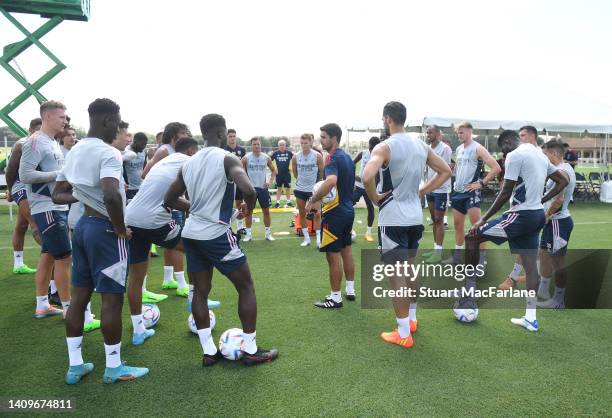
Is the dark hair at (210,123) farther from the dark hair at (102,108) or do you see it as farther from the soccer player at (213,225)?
the dark hair at (102,108)

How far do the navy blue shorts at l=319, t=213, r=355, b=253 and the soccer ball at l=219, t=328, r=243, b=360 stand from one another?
61.2 inches

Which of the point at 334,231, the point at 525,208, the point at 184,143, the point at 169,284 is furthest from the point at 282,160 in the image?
the point at 525,208

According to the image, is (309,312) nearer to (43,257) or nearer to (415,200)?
(415,200)

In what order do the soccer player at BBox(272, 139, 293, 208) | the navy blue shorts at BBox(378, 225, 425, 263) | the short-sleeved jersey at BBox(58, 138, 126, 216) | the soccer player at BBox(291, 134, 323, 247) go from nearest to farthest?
the short-sleeved jersey at BBox(58, 138, 126, 216)
the navy blue shorts at BBox(378, 225, 425, 263)
the soccer player at BBox(291, 134, 323, 247)
the soccer player at BBox(272, 139, 293, 208)

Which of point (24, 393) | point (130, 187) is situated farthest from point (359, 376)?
point (130, 187)

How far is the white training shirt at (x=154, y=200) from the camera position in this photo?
161 inches

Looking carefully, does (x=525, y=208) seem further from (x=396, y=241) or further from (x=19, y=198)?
(x=19, y=198)

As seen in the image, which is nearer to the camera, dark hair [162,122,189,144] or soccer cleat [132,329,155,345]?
soccer cleat [132,329,155,345]

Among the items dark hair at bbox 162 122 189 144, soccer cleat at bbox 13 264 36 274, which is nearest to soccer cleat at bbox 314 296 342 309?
dark hair at bbox 162 122 189 144

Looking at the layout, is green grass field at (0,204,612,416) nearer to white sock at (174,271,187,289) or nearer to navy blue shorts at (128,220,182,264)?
white sock at (174,271,187,289)

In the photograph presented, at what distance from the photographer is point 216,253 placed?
3.55m

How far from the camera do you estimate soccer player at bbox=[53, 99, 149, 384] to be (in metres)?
3.22

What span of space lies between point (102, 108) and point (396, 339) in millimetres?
3393

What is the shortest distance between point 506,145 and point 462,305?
2026 mm
